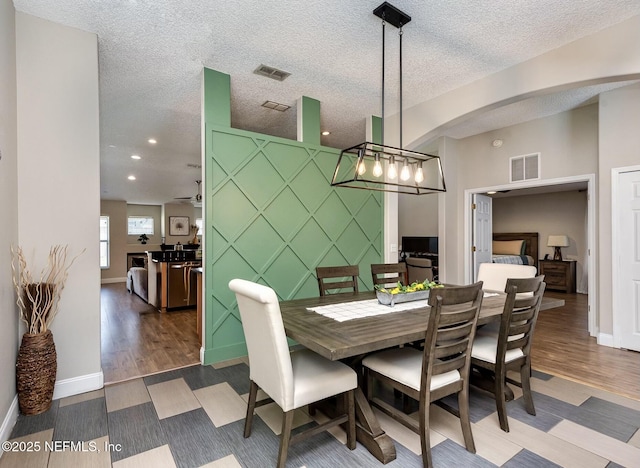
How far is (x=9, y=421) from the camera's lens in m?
2.06

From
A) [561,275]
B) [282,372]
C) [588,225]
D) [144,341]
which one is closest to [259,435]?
[282,372]

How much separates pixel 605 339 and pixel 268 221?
4.08 metres

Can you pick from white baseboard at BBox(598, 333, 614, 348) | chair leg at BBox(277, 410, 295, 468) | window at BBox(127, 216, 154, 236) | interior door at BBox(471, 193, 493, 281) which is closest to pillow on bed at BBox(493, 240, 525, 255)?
interior door at BBox(471, 193, 493, 281)

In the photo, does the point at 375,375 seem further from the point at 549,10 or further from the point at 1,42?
the point at 1,42

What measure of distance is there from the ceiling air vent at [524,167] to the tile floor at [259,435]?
306 cm

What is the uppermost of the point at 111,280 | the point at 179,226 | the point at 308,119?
the point at 308,119

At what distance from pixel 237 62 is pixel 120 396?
3077 millimetres

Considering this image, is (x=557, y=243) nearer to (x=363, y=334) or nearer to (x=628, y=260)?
(x=628, y=260)

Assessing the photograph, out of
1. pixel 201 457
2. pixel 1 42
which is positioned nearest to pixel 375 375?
pixel 201 457

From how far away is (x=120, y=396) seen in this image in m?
2.55

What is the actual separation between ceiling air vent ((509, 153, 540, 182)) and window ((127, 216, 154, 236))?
11.6 meters

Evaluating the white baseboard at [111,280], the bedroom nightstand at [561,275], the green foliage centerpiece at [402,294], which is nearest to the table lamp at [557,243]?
the bedroom nightstand at [561,275]

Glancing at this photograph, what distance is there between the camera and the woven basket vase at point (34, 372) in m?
2.20

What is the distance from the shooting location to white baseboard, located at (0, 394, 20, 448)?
1.94 metres
